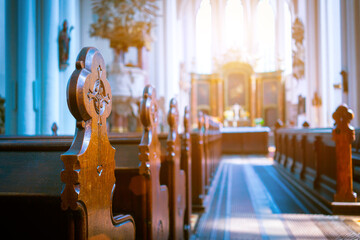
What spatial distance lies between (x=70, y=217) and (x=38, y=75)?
5.31 m

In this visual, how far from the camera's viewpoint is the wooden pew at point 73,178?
903 millimetres

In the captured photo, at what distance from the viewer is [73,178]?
2.92ft

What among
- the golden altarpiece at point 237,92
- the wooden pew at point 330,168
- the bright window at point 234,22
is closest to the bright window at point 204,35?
the bright window at point 234,22

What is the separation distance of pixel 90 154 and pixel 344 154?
2743 mm

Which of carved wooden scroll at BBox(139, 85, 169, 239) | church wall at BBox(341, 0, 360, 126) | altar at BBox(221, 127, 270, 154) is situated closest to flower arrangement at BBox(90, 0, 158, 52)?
altar at BBox(221, 127, 270, 154)

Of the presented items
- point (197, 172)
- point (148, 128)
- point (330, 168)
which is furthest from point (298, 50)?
point (148, 128)

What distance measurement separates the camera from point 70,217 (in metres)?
0.91

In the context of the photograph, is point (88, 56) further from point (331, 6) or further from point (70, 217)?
point (331, 6)

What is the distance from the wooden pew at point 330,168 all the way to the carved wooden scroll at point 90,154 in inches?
101

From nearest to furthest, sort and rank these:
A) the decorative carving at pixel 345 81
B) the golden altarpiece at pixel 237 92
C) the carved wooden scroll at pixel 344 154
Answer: the carved wooden scroll at pixel 344 154, the decorative carving at pixel 345 81, the golden altarpiece at pixel 237 92

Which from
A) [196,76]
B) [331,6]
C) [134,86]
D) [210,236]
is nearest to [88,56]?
[210,236]

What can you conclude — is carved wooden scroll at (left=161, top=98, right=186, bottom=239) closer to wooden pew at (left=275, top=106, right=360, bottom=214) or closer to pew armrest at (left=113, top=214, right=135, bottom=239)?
pew armrest at (left=113, top=214, right=135, bottom=239)

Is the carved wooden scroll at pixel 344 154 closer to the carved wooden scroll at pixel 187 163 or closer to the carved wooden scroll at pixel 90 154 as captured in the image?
the carved wooden scroll at pixel 187 163

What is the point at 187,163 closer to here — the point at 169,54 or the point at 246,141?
the point at 246,141
